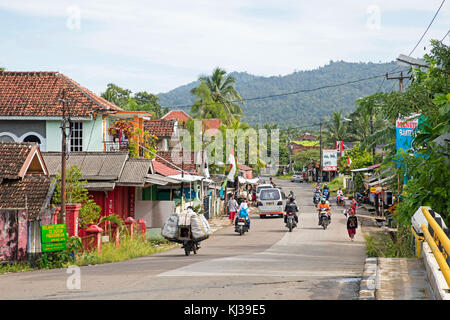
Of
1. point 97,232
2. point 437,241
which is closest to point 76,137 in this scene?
point 97,232

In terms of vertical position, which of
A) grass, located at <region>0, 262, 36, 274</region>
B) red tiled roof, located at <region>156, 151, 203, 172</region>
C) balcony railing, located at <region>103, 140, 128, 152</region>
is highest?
balcony railing, located at <region>103, 140, 128, 152</region>

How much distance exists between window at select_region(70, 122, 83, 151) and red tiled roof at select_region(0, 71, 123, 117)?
730 millimetres

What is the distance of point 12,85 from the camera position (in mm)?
32812

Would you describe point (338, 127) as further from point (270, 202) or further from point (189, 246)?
point (189, 246)

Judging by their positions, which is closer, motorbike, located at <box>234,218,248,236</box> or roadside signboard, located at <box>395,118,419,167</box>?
roadside signboard, located at <box>395,118,419,167</box>

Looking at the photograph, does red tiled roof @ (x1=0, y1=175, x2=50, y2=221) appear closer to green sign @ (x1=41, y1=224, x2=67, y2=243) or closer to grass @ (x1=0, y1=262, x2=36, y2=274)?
green sign @ (x1=41, y1=224, x2=67, y2=243)

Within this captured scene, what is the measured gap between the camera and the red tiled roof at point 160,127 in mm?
48056

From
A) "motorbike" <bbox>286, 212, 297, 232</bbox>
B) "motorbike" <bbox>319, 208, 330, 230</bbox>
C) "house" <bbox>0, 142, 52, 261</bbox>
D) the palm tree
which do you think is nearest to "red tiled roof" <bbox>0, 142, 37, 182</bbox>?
"house" <bbox>0, 142, 52, 261</bbox>

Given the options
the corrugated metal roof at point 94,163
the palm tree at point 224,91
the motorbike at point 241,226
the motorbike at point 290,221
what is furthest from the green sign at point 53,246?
the palm tree at point 224,91

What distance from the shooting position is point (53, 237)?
18078 mm

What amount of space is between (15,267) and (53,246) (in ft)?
3.97

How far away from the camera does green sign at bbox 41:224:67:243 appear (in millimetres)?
17856
